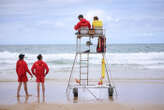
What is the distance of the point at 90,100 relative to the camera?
7.82 meters

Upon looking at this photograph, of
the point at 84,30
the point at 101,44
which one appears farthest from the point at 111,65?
the point at 84,30

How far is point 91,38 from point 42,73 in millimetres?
2033

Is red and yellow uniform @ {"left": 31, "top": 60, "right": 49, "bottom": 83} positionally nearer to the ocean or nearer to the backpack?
the backpack

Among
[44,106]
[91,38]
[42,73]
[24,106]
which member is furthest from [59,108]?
[91,38]

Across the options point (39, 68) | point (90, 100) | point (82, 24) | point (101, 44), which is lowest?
point (90, 100)

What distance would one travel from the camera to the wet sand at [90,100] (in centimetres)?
677

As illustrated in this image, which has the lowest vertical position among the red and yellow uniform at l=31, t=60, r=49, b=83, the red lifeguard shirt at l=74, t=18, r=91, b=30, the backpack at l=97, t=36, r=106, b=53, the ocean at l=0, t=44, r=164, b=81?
the ocean at l=0, t=44, r=164, b=81

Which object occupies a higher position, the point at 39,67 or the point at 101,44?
the point at 101,44

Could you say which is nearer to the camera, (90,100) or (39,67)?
(39,67)

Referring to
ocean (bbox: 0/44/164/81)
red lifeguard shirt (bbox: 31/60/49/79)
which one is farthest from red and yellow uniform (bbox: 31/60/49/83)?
ocean (bbox: 0/44/164/81)

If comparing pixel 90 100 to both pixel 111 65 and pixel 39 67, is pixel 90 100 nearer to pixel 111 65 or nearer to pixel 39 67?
pixel 39 67

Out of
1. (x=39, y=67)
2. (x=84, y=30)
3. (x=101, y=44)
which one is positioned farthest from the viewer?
(x=101, y=44)

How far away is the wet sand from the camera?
22.2ft

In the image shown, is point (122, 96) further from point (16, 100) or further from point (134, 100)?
point (16, 100)
